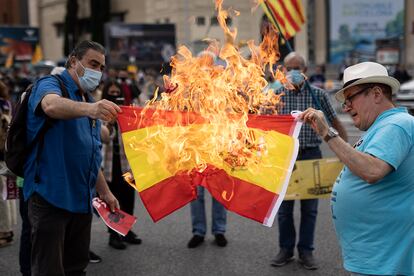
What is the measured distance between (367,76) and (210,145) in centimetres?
111

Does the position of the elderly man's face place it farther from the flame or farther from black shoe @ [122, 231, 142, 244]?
black shoe @ [122, 231, 142, 244]

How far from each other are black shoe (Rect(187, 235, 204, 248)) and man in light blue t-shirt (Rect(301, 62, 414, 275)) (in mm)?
3048

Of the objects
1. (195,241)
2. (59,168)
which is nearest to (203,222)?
(195,241)

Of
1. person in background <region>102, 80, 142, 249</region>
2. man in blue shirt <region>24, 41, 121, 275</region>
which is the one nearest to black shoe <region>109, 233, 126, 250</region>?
person in background <region>102, 80, 142, 249</region>

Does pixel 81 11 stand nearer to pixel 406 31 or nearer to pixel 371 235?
pixel 406 31

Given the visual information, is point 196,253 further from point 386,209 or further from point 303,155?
point 386,209

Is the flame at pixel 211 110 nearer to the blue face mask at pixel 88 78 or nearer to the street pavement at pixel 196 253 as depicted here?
the blue face mask at pixel 88 78

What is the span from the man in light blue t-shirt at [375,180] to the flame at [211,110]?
2.32 ft

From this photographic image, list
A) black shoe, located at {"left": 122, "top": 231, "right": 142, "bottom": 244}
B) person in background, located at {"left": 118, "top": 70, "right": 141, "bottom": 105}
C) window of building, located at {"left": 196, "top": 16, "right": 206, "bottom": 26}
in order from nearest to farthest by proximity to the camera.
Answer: black shoe, located at {"left": 122, "top": 231, "right": 142, "bottom": 244}, person in background, located at {"left": 118, "top": 70, "right": 141, "bottom": 105}, window of building, located at {"left": 196, "top": 16, "right": 206, "bottom": 26}

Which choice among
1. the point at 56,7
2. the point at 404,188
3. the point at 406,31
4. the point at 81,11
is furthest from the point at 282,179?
the point at 56,7

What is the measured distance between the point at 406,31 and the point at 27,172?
35.1m

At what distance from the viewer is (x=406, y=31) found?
1363 inches

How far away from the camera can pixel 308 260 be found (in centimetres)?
509

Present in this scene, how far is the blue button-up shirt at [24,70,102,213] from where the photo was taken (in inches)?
130
